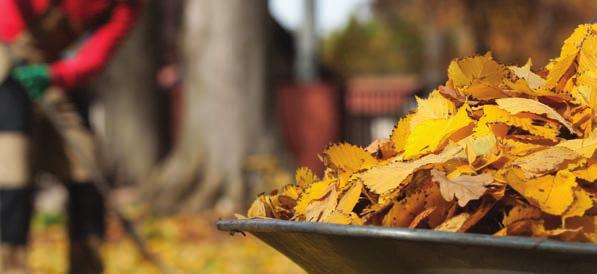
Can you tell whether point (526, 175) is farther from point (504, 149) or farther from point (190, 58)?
point (190, 58)

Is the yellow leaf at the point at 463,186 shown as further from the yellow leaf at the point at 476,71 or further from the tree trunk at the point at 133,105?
the tree trunk at the point at 133,105

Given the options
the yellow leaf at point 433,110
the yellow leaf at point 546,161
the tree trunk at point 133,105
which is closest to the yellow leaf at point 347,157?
Result: the yellow leaf at point 433,110

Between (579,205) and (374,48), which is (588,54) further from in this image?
(374,48)

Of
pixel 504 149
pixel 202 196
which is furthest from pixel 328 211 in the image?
pixel 202 196

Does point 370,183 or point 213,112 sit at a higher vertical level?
point 370,183

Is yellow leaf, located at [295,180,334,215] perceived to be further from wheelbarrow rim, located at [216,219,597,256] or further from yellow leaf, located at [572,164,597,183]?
yellow leaf, located at [572,164,597,183]

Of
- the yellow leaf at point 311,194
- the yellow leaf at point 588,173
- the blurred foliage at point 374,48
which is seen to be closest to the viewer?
the yellow leaf at point 588,173

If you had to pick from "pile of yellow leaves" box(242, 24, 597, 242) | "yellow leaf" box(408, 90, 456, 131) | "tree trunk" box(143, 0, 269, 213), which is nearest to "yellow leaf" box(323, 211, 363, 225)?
"pile of yellow leaves" box(242, 24, 597, 242)
